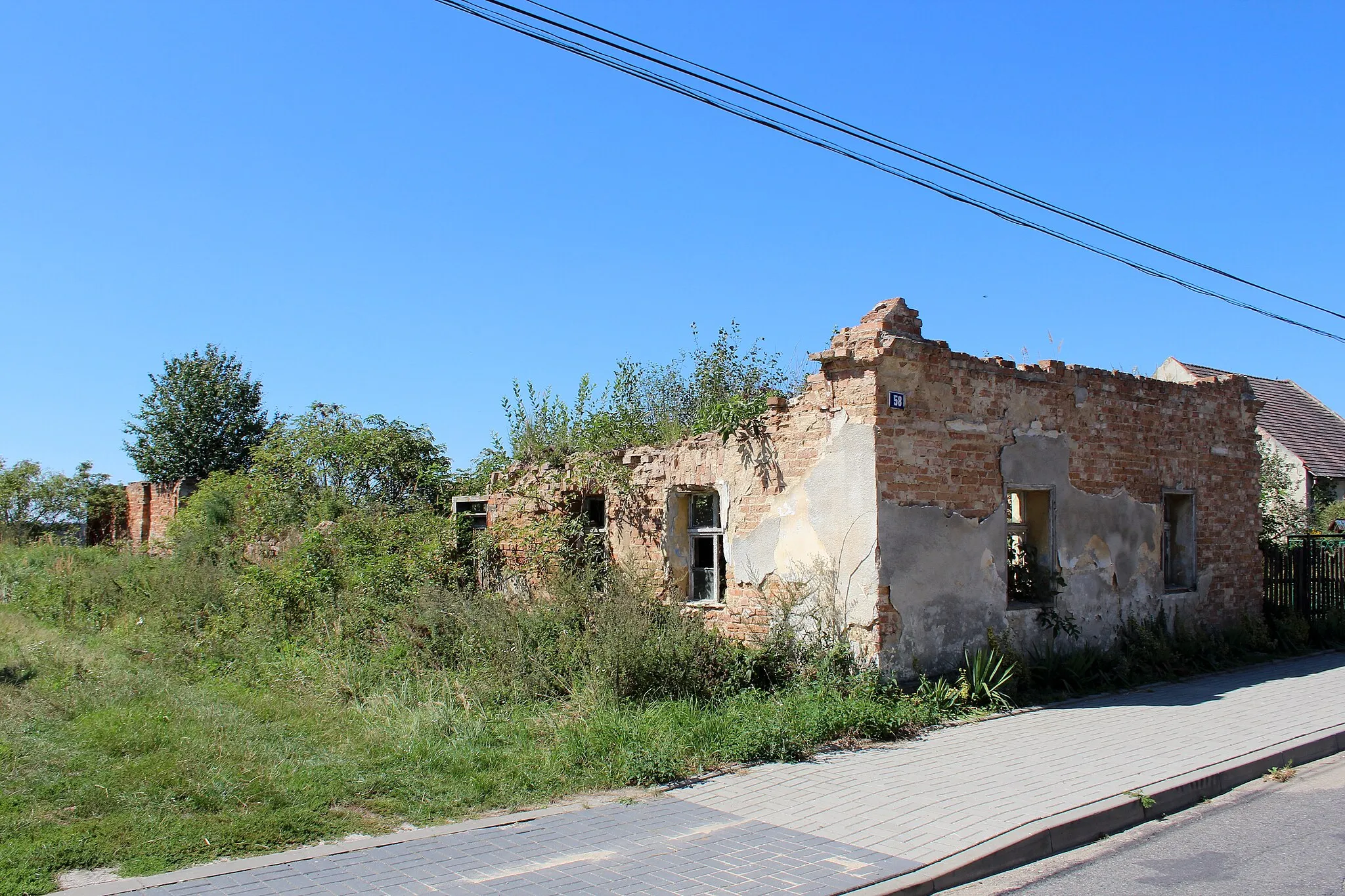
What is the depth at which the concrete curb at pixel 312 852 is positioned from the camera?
4973 millimetres

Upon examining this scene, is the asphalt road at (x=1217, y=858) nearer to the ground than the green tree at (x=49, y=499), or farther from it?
nearer to the ground

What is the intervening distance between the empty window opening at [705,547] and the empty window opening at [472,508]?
447 centimetres

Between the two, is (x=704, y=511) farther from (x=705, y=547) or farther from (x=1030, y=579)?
(x=1030, y=579)

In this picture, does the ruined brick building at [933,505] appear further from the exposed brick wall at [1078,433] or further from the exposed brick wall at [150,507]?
the exposed brick wall at [150,507]

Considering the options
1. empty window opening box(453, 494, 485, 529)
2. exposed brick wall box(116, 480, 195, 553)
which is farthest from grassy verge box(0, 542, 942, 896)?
exposed brick wall box(116, 480, 195, 553)

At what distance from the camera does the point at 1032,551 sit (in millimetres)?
11578

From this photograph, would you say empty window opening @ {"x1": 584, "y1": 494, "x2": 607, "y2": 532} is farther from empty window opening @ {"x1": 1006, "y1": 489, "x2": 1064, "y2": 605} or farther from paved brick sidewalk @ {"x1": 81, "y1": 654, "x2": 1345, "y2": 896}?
paved brick sidewalk @ {"x1": 81, "y1": 654, "x2": 1345, "y2": 896}

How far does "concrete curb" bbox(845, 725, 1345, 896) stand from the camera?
529 centimetres

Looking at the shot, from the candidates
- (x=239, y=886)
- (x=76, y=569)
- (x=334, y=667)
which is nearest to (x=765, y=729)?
(x=239, y=886)

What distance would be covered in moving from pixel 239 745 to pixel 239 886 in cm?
267

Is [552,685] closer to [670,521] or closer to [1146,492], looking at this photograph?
[670,521]

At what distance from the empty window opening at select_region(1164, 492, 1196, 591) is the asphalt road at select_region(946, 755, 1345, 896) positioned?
22.5ft

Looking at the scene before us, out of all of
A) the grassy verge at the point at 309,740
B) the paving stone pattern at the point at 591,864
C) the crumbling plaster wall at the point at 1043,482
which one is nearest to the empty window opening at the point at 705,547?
the grassy verge at the point at 309,740

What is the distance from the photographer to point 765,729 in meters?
7.96
